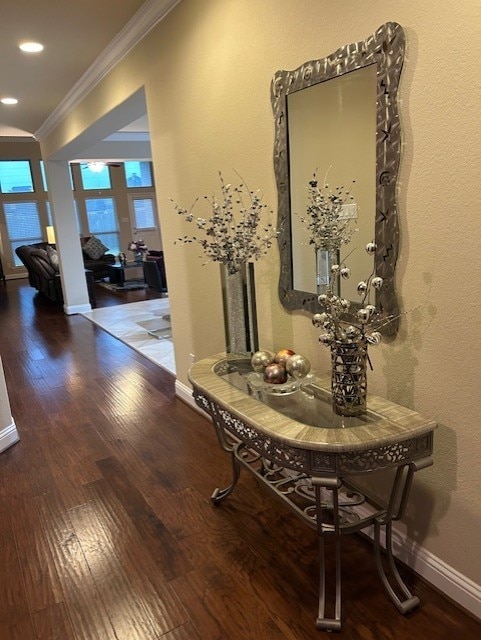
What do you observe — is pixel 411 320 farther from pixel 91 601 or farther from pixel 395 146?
pixel 91 601

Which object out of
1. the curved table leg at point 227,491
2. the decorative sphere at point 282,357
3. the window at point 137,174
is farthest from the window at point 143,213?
the decorative sphere at point 282,357

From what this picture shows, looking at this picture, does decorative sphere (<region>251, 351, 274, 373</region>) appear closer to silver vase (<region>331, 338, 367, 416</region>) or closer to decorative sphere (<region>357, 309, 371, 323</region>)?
silver vase (<region>331, 338, 367, 416</region>)

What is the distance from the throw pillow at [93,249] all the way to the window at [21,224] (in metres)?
2.16

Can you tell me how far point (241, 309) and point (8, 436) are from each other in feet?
6.54

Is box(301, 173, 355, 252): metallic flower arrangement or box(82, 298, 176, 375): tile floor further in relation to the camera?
box(82, 298, 176, 375): tile floor

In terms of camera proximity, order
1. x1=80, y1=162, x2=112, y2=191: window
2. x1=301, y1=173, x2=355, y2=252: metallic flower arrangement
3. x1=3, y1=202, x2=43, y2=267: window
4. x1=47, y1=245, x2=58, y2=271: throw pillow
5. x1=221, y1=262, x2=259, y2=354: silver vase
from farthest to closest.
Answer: x1=80, y1=162, x2=112, y2=191: window
x1=3, y1=202, x2=43, y2=267: window
x1=47, y1=245, x2=58, y2=271: throw pillow
x1=221, y1=262, x2=259, y2=354: silver vase
x1=301, y1=173, x2=355, y2=252: metallic flower arrangement

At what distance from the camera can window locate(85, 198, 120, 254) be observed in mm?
12977

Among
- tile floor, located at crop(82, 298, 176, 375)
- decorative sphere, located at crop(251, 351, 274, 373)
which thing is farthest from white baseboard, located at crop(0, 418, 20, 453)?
decorative sphere, located at crop(251, 351, 274, 373)

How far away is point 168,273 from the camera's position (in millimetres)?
3799

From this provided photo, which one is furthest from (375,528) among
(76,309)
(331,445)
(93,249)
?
(93,249)

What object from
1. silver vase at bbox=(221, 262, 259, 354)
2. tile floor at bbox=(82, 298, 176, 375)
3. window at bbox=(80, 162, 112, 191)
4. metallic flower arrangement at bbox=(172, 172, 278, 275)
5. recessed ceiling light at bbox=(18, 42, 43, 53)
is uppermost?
recessed ceiling light at bbox=(18, 42, 43, 53)

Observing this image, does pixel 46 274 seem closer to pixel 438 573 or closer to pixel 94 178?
pixel 94 178

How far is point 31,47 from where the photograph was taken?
3621 mm

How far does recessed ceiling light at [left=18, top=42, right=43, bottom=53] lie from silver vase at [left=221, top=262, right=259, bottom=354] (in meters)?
2.57
